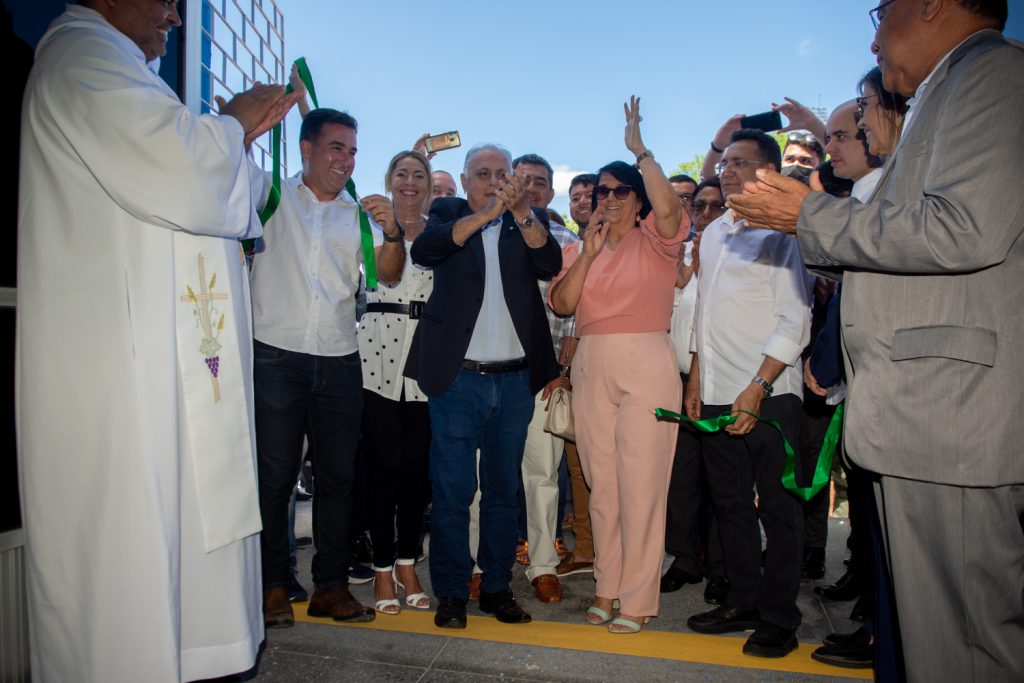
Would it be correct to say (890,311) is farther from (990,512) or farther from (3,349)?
(3,349)

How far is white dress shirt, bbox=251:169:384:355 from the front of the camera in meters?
3.59

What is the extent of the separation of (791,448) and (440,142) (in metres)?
2.82

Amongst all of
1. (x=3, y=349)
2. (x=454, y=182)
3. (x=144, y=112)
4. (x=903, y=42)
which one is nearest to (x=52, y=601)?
(x=3, y=349)

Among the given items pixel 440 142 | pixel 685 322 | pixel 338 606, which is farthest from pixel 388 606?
pixel 440 142

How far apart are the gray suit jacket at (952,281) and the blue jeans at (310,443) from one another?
102 inches

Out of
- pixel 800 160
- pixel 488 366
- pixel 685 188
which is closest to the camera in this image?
pixel 488 366

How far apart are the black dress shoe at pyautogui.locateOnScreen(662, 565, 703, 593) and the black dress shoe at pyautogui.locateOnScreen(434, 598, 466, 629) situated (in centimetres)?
133

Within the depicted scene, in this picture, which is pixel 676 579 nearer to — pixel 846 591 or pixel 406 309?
pixel 846 591

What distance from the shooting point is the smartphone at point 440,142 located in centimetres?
445

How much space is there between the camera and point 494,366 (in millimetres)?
3668

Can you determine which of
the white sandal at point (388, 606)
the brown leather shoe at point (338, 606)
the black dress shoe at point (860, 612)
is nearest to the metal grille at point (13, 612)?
the brown leather shoe at point (338, 606)

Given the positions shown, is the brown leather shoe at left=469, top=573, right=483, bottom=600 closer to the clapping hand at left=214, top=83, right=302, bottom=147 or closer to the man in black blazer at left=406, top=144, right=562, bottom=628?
the man in black blazer at left=406, top=144, right=562, bottom=628

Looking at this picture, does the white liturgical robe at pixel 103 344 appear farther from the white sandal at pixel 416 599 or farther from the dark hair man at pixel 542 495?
the dark hair man at pixel 542 495

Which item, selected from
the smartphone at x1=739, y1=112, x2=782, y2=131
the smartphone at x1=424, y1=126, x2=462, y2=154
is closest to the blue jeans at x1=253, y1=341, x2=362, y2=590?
the smartphone at x1=424, y1=126, x2=462, y2=154
